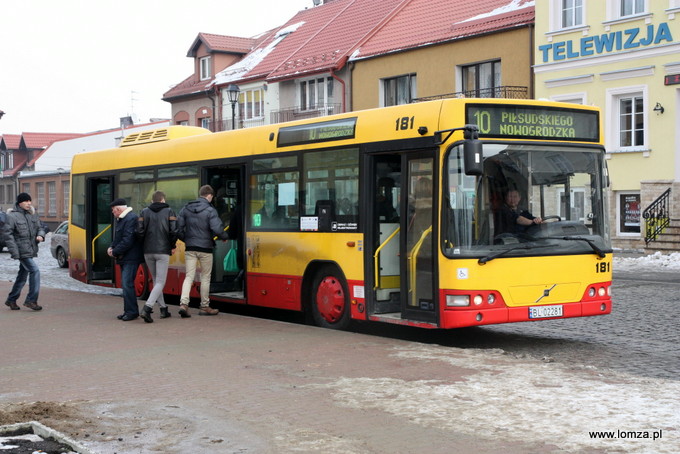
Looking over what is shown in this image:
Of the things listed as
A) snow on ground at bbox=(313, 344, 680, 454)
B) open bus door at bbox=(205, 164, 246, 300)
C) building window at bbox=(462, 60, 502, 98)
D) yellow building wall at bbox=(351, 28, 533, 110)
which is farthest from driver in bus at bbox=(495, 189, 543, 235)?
building window at bbox=(462, 60, 502, 98)

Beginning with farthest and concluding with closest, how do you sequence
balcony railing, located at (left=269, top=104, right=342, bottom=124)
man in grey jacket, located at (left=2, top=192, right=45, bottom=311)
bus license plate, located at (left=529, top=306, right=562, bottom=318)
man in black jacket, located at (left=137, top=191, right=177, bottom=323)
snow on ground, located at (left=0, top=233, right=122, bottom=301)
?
balcony railing, located at (left=269, top=104, right=342, bottom=124) < snow on ground, located at (left=0, top=233, right=122, bottom=301) < man in grey jacket, located at (left=2, top=192, right=45, bottom=311) < man in black jacket, located at (left=137, top=191, right=177, bottom=323) < bus license plate, located at (left=529, top=306, right=562, bottom=318)

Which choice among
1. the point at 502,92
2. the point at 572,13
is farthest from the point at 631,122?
the point at 502,92

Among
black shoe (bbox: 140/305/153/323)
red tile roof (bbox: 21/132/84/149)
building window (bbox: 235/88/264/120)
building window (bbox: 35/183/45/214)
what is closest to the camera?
black shoe (bbox: 140/305/153/323)

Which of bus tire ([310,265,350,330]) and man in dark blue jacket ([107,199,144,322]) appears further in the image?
man in dark blue jacket ([107,199,144,322])

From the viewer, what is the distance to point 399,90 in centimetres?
3866

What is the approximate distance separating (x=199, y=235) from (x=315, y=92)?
29952mm

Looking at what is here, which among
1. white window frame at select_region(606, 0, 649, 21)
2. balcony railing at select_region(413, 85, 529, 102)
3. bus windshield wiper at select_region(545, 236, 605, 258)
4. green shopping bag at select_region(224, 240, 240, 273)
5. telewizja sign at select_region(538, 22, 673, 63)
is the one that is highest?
white window frame at select_region(606, 0, 649, 21)

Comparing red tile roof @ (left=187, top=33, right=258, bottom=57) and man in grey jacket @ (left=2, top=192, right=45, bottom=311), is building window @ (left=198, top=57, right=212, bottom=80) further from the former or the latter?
man in grey jacket @ (left=2, top=192, right=45, bottom=311)

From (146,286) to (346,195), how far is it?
21.6 ft

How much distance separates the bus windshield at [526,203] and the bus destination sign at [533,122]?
16 centimetres

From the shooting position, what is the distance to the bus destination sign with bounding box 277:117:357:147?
40.3ft

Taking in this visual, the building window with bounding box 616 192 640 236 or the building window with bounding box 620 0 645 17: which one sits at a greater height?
the building window with bounding box 620 0 645 17

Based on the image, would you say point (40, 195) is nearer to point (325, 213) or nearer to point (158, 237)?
point (158, 237)

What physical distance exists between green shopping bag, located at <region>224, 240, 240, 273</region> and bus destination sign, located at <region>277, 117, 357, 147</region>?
7.40 feet
